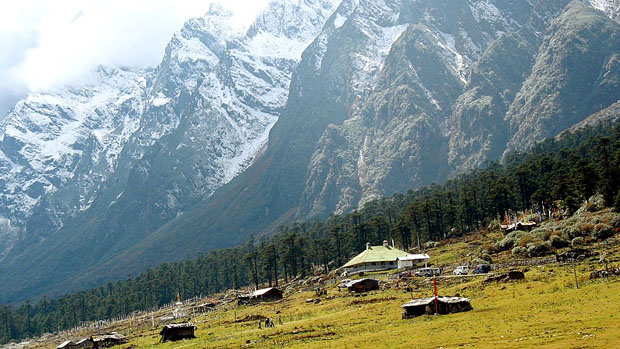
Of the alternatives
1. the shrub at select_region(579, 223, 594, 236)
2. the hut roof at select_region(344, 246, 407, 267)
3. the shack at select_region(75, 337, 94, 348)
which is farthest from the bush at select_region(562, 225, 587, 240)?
the shack at select_region(75, 337, 94, 348)

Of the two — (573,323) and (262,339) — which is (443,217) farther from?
(573,323)

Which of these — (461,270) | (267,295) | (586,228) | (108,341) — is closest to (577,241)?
(586,228)

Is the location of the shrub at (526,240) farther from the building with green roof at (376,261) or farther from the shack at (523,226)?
the building with green roof at (376,261)

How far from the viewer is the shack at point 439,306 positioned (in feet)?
221

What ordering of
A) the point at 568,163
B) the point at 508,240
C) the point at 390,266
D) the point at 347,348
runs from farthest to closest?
1. the point at 568,163
2. the point at 390,266
3. the point at 508,240
4. the point at 347,348

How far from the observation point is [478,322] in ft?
191

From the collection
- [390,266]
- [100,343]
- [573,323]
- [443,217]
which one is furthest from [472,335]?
[443,217]

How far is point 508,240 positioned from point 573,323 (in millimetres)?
80326

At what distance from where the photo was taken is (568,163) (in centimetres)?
19162

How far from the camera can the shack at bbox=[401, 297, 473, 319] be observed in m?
67.4

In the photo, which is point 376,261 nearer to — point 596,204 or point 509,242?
point 509,242

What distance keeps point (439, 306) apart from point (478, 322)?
31.4ft

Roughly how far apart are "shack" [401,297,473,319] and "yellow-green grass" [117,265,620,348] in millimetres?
1240

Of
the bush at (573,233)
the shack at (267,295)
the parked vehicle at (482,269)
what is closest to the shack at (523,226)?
the bush at (573,233)
